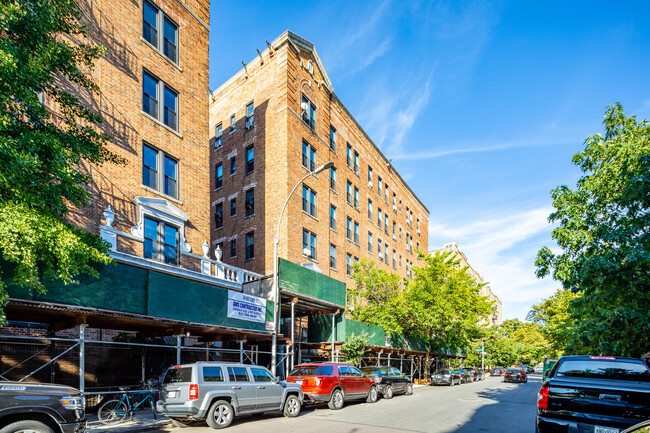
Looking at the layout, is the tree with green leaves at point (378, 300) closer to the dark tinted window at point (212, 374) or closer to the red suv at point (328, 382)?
the red suv at point (328, 382)

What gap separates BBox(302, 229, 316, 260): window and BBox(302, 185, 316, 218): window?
1.39 metres

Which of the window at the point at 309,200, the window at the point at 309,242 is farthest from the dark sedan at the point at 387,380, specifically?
the window at the point at 309,200

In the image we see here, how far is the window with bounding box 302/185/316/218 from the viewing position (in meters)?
28.0

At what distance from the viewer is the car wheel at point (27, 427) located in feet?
20.0

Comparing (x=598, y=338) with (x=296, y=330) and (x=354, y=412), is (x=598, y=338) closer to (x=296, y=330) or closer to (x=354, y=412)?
(x=354, y=412)

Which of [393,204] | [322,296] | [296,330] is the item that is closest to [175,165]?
[322,296]

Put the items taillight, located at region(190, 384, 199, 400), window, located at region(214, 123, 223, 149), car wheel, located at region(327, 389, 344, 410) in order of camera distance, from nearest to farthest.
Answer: taillight, located at region(190, 384, 199, 400) < car wheel, located at region(327, 389, 344, 410) < window, located at region(214, 123, 223, 149)

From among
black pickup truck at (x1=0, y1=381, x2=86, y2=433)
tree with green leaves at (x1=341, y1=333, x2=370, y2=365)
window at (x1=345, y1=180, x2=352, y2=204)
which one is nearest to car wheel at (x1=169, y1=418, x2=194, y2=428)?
black pickup truck at (x1=0, y1=381, x2=86, y2=433)

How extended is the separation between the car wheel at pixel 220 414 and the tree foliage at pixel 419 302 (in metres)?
19.1

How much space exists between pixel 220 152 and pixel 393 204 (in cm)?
2061

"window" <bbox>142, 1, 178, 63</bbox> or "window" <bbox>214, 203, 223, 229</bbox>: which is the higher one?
"window" <bbox>142, 1, 178, 63</bbox>

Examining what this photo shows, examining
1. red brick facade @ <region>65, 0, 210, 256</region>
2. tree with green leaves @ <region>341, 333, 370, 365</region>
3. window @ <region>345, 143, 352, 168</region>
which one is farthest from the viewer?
window @ <region>345, 143, 352, 168</region>

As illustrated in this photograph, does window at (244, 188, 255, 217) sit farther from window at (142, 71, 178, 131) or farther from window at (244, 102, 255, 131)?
window at (142, 71, 178, 131)

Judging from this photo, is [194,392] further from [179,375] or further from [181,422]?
[181,422]
